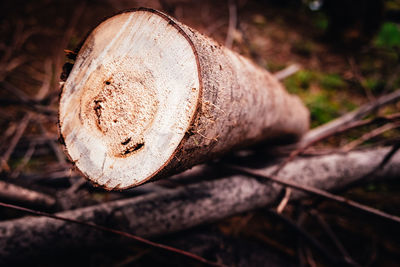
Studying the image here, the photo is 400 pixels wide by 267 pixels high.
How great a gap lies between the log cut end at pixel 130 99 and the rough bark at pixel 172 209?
16.7 inches

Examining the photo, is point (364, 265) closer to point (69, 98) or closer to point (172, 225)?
point (172, 225)

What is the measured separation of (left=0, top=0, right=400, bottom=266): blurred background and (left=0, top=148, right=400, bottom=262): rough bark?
0.12m

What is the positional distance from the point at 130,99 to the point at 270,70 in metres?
3.47

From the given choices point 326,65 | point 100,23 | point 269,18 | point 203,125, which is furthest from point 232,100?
point 269,18

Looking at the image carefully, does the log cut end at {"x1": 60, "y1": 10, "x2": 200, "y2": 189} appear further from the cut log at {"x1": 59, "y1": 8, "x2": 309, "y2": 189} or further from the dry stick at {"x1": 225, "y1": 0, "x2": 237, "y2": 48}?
the dry stick at {"x1": 225, "y1": 0, "x2": 237, "y2": 48}

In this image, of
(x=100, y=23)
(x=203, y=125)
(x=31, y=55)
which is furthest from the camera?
(x=31, y=55)

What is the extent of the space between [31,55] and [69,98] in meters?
3.80

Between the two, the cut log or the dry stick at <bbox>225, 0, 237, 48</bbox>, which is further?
the dry stick at <bbox>225, 0, 237, 48</bbox>

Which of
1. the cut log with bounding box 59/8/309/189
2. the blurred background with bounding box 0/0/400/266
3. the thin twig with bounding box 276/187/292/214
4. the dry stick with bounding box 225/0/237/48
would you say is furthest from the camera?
the dry stick with bounding box 225/0/237/48

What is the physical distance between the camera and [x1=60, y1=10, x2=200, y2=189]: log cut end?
0.55 m

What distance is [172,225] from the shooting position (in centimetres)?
102

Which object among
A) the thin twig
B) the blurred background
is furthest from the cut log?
the thin twig

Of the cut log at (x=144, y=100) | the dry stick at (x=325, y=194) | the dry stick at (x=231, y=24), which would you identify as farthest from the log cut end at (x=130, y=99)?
the dry stick at (x=231, y=24)

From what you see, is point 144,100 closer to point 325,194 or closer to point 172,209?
point 172,209
